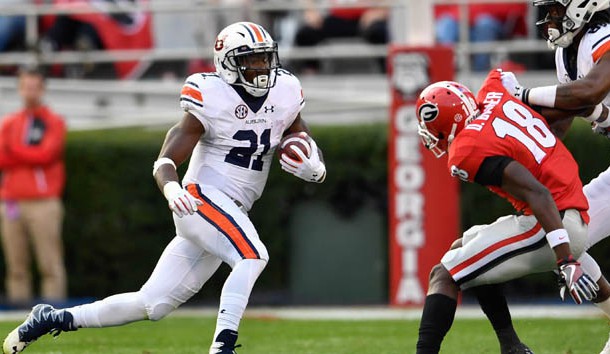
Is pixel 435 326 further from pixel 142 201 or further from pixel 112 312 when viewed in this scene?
pixel 142 201

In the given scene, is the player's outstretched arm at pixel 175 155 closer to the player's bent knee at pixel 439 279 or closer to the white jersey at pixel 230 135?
the white jersey at pixel 230 135

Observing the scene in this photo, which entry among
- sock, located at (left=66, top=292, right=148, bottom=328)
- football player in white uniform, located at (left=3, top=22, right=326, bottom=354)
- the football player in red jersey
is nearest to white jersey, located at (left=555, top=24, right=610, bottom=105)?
the football player in red jersey

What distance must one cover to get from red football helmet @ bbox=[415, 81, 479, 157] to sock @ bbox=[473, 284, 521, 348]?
2.37 ft

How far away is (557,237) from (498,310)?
26.4 inches

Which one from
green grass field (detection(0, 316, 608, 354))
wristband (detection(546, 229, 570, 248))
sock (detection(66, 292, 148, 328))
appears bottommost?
green grass field (detection(0, 316, 608, 354))

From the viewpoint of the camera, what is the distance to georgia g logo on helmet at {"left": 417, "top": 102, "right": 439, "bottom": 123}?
5816mm

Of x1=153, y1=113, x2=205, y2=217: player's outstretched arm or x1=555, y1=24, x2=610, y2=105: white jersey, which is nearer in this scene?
x1=153, y1=113, x2=205, y2=217: player's outstretched arm

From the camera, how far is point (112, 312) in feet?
20.4

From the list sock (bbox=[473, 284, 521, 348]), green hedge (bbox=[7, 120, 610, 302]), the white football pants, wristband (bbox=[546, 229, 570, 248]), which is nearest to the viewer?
wristband (bbox=[546, 229, 570, 248])

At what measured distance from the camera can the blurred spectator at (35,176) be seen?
11070 mm

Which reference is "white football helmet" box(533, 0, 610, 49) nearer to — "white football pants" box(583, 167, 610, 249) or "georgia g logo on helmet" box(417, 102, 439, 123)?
"white football pants" box(583, 167, 610, 249)

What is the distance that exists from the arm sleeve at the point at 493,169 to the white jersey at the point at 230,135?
4.05 feet

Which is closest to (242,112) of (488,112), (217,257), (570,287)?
(217,257)

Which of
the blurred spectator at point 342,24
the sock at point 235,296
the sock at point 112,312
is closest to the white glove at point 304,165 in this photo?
the sock at point 235,296
